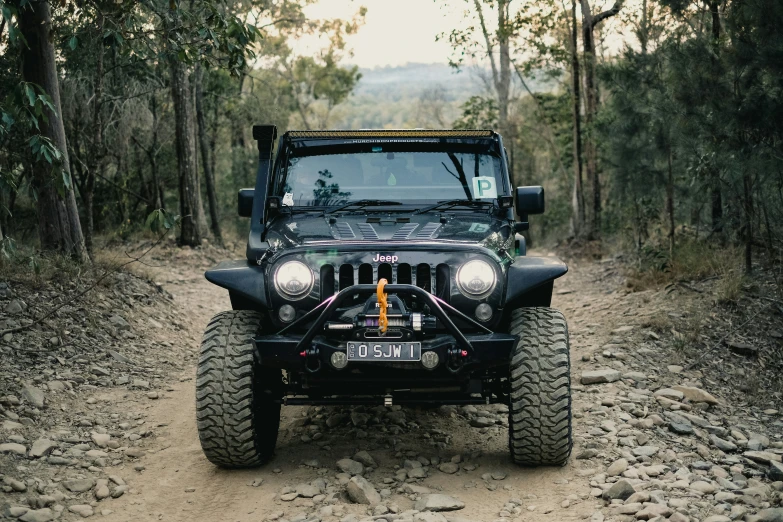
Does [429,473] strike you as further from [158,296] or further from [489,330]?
[158,296]

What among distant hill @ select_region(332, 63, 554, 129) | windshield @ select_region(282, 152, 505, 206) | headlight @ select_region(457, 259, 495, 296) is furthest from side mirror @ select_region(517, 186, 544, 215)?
distant hill @ select_region(332, 63, 554, 129)

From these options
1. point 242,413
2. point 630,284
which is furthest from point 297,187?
point 630,284

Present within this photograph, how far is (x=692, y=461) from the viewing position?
15.7 ft

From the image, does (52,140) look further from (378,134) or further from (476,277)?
(476,277)

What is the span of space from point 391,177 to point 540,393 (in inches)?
78.9

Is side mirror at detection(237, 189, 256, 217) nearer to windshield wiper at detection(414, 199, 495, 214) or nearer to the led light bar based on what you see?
the led light bar

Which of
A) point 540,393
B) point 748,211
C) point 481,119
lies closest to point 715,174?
point 748,211

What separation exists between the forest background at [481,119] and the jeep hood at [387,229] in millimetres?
1338

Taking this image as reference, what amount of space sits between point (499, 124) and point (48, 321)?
23962 millimetres

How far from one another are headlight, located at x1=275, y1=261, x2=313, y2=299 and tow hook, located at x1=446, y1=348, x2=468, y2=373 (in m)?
0.88

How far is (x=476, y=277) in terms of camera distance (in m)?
4.50

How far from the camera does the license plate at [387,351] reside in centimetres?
422

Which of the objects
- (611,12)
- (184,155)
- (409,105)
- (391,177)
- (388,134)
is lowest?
(391,177)

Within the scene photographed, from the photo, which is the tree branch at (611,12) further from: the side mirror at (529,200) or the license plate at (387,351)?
the license plate at (387,351)
